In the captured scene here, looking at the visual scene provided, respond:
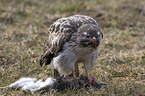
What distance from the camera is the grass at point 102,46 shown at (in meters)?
4.26

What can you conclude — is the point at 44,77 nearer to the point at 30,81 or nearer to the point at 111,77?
the point at 30,81

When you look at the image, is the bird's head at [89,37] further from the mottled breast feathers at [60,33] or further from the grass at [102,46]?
the grass at [102,46]

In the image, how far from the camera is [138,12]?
7.75 m

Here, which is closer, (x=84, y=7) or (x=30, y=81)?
(x=30, y=81)

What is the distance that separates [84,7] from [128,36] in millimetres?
2361

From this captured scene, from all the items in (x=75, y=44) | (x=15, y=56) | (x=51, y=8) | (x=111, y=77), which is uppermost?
(x=51, y=8)

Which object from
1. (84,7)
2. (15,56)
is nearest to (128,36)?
(84,7)

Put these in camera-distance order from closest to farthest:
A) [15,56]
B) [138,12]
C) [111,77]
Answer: [111,77]
[15,56]
[138,12]

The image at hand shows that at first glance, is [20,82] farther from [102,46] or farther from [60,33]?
[102,46]

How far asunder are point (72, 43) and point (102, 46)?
6.66ft

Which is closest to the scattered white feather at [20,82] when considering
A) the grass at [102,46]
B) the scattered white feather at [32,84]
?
the scattered white feather at [32,84]

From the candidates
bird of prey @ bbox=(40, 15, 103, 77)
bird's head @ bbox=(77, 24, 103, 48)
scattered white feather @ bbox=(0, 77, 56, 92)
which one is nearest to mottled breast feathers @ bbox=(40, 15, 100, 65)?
bird of prey @ bbox=(40, 15, 103, 77)

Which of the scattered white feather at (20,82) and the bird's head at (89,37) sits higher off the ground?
the bird's head at (89,37)

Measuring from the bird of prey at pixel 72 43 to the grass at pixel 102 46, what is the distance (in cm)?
45
